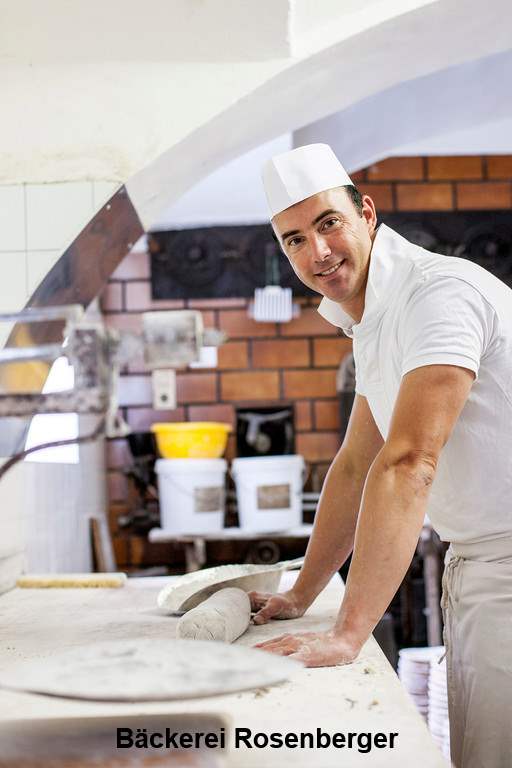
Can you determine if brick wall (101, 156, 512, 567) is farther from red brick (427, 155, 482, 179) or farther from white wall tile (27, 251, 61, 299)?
white wall tile (27, 251, 61, 299)

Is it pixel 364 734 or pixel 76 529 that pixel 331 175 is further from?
pixel 76 529

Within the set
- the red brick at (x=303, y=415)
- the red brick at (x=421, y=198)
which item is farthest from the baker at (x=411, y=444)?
the red brick at (x=421, y=198)

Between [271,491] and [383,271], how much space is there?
2982 millimetres

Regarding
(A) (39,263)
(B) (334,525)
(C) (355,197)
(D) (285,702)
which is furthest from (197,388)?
(D) (285,702)

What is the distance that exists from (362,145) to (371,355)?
2876 millimetres

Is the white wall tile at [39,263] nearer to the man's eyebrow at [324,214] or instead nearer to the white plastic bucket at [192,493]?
the man's eyebrow at [324,214]

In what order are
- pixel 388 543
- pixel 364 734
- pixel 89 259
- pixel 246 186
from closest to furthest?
pixel 364 734, pixel 388 543, pixel 89 259, pixel 246 186

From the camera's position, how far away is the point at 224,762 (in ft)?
2.49

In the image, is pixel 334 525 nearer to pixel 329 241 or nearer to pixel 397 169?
pixel 329 241

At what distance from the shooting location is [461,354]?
1.14 metres

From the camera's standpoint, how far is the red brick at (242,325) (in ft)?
16.5

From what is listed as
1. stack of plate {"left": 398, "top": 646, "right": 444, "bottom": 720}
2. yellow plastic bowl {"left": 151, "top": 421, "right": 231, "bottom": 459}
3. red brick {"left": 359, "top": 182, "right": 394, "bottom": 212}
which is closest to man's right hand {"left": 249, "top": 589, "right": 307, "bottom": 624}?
stack of plate {"left": 398, "top": 646, "right": 444, "bottom": 720}

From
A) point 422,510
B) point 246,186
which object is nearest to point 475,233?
point 246,186

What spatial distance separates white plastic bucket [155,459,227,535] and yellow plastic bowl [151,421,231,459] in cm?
13
